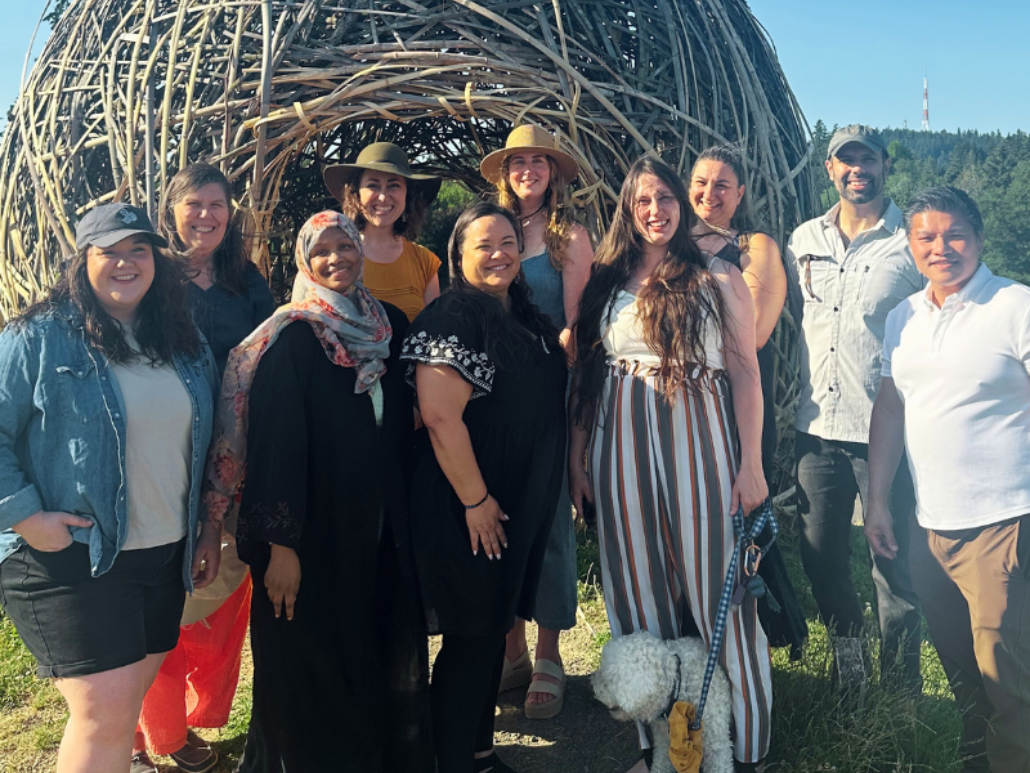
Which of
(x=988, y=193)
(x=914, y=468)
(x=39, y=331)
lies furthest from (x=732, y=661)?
(x=988, y=193)

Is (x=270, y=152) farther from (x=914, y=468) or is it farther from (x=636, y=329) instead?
(x=914, y=468)

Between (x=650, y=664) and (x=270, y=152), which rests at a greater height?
(x=270, y=152)

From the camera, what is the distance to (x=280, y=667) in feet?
6.54

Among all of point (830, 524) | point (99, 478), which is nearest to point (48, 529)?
point (99, 478)

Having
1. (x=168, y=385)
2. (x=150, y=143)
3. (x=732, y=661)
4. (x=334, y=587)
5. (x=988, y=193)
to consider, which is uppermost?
(x=988, y=193)

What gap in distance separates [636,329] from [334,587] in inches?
44.0

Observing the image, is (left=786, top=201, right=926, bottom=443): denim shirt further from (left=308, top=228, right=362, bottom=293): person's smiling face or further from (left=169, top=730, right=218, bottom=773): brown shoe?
(left=169, top=730, right=218, bottom=773): brown shoe

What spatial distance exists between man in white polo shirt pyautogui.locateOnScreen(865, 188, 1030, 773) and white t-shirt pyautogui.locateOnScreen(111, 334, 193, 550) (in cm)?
208

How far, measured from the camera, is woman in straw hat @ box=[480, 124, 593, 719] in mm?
2648

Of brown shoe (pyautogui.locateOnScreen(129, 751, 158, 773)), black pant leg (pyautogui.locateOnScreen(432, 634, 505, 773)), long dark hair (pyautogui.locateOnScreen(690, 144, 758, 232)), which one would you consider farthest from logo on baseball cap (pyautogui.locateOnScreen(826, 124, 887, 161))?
brown shoe (pyautogui.locateOnScreen(129, 751, 158, 773))

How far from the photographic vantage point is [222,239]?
2529 millimetres

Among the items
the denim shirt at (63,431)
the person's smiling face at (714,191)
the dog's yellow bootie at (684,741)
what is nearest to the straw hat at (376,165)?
A: the person's smiling face at (714,191)

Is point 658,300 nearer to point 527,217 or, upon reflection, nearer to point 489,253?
point 489,253

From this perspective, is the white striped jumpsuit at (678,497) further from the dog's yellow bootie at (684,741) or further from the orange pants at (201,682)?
the orange pants at (201,682)
